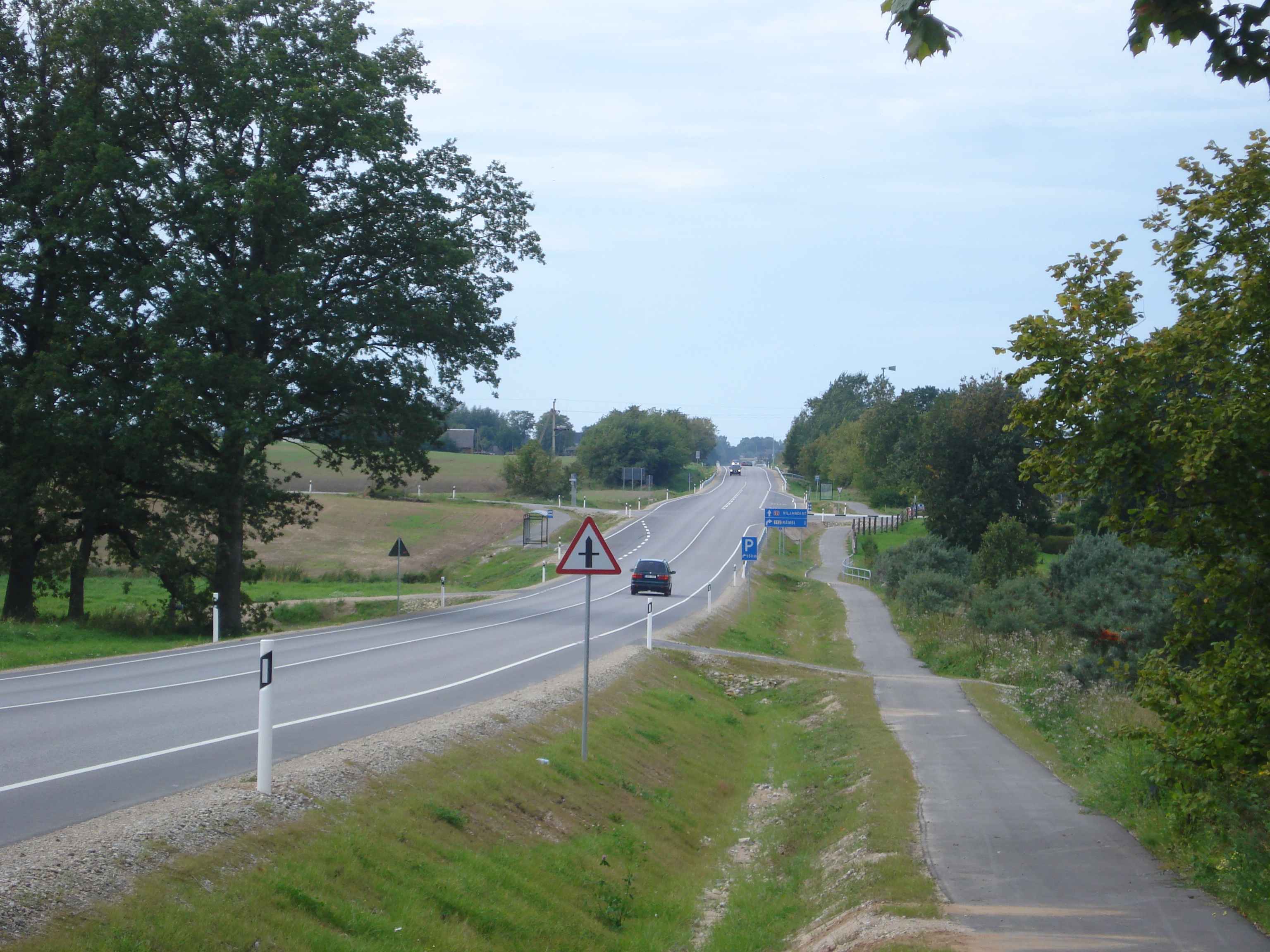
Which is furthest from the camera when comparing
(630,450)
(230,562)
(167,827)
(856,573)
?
(630,450)

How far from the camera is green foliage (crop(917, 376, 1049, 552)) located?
48625 mm

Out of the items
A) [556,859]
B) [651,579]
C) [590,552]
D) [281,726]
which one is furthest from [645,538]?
[556,859]

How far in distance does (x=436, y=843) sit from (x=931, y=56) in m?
6.64

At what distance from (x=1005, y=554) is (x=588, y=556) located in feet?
101

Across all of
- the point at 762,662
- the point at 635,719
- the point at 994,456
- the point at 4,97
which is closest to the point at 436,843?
the point at 635,719

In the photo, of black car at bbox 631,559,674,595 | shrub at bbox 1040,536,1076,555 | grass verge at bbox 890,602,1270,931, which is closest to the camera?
grass verge at bbox 890,602,1270,931

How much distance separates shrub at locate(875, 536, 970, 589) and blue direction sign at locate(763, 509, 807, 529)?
893 centimetres

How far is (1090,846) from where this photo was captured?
9.23 meters

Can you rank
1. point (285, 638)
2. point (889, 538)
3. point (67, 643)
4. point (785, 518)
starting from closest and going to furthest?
point (67, 643), point (285, 638), point (785, 518), point (889, 538)

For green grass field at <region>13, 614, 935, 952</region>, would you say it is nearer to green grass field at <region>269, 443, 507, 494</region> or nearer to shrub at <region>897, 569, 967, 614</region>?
shrub at <region>897, 569, 967, 614</region>

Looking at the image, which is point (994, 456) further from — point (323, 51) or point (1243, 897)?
point (1243, 897)

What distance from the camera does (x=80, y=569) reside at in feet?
97.9

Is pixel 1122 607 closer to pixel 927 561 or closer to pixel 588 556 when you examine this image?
pixel 588 556

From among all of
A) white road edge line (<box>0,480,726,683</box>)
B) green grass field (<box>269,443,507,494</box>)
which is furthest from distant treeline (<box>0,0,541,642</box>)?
green grass field (<box>269,443,507,494</box>)
